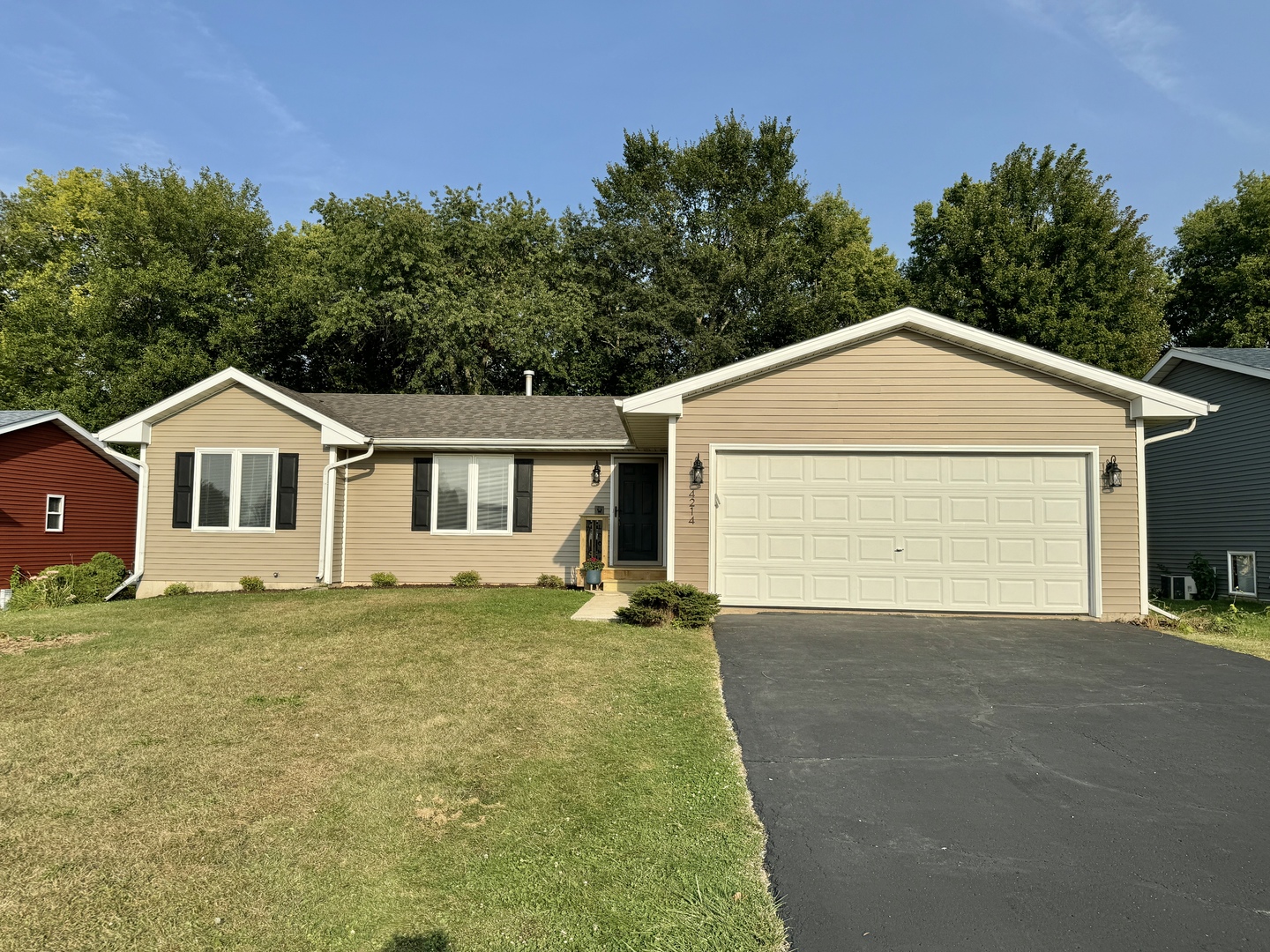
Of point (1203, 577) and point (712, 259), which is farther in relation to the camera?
point (712, 259)

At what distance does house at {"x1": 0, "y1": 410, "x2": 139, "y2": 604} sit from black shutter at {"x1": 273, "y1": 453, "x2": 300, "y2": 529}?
3.30m

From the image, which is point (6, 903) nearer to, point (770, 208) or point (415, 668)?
point (415, 668)

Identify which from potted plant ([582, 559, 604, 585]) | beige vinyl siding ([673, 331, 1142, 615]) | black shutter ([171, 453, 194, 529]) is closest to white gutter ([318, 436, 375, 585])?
black shutter ([171, 453, 194, 529])

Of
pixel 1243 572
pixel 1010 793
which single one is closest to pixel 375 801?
pixel 1010 793

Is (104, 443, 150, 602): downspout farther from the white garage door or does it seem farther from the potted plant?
the white garage door

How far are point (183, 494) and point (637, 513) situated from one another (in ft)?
27.1

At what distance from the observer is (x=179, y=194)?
25.4 meters

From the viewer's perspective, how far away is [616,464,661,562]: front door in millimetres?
13961

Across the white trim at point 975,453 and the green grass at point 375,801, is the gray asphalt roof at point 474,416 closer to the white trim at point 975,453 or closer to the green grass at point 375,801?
the white trim at point 975,453

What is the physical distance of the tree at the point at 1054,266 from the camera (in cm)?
2447

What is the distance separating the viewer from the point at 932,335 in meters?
10.2

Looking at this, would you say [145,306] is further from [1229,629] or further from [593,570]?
[1229,629]

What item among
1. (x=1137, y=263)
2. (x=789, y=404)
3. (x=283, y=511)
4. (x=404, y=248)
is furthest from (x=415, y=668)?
(x=1137, y=263)

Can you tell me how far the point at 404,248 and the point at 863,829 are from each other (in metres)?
25.3
